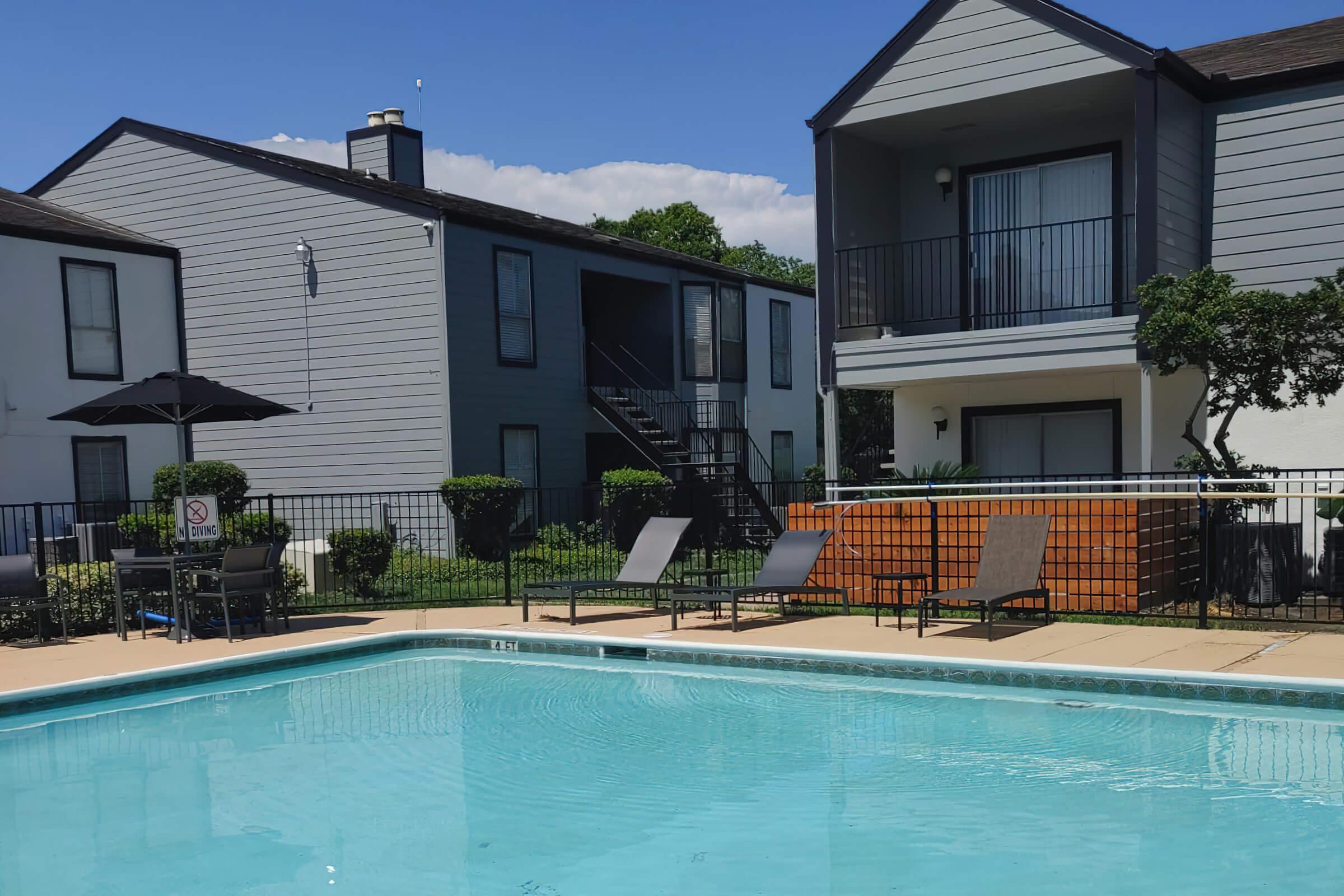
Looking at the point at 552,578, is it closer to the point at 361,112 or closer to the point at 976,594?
the point at 976,594

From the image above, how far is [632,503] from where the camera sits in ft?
64.4

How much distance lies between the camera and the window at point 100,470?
64.2 ft

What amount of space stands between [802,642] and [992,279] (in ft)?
23.0

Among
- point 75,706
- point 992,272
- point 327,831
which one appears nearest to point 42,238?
point 75,706

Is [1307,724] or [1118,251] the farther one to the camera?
[1118,251]

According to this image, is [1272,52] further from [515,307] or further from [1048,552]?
[515,307]

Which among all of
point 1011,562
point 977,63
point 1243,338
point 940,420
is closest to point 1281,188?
point 1243,338

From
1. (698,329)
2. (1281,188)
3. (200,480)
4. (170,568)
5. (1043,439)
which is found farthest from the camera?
(698,329)

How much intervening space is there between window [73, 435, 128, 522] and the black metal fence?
106 inches

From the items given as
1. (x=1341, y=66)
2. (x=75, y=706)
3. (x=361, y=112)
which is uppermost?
(x=361, y=112)

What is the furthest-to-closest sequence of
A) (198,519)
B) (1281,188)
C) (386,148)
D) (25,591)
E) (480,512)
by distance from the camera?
(386,148) → (480,512) → (1281,188) → (198,519) → (25,591)

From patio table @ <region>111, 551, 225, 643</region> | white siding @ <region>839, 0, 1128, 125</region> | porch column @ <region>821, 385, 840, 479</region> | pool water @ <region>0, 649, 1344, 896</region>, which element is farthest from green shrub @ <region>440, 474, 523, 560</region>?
pool water @ <region>0, 649, 1344, 896</region>

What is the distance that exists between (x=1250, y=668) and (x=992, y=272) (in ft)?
26.0

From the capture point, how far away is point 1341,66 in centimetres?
1286
